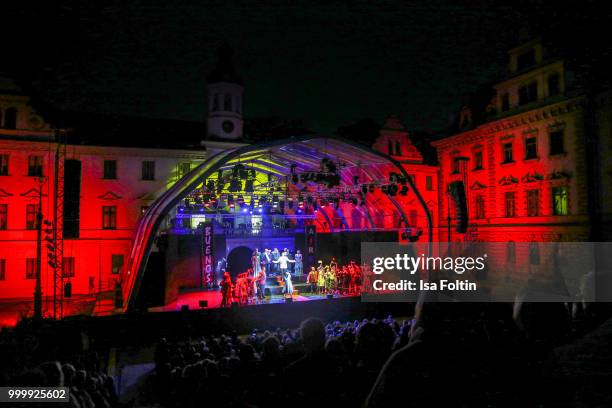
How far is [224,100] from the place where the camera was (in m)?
27.9

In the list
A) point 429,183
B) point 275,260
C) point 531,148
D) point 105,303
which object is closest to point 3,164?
point 105,303

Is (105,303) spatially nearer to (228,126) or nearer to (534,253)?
(228,126)

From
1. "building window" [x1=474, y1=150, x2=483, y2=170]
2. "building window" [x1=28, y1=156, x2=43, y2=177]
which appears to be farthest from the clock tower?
"building window" [x1=474, y1=150, x2=483, y2=170]

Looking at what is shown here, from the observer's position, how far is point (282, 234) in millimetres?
26078

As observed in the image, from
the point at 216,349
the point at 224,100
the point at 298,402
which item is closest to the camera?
the point at 298,402

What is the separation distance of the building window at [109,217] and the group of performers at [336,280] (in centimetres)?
1394

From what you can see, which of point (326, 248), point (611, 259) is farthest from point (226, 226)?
point (611, 259)

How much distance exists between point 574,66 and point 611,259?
10.3 meters

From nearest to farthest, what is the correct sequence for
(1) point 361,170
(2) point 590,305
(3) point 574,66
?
(2) point 590,305 → (3) point 574,66 → (1) point 361,170

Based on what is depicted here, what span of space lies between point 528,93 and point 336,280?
16.3 meters

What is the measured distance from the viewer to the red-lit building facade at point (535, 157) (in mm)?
20547

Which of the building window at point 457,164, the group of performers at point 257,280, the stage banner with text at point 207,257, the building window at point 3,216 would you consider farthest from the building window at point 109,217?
the building window at point 457,164

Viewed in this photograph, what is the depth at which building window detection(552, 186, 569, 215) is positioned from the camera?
72.1 feet

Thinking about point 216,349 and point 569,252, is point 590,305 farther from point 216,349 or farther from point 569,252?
point 569,252
